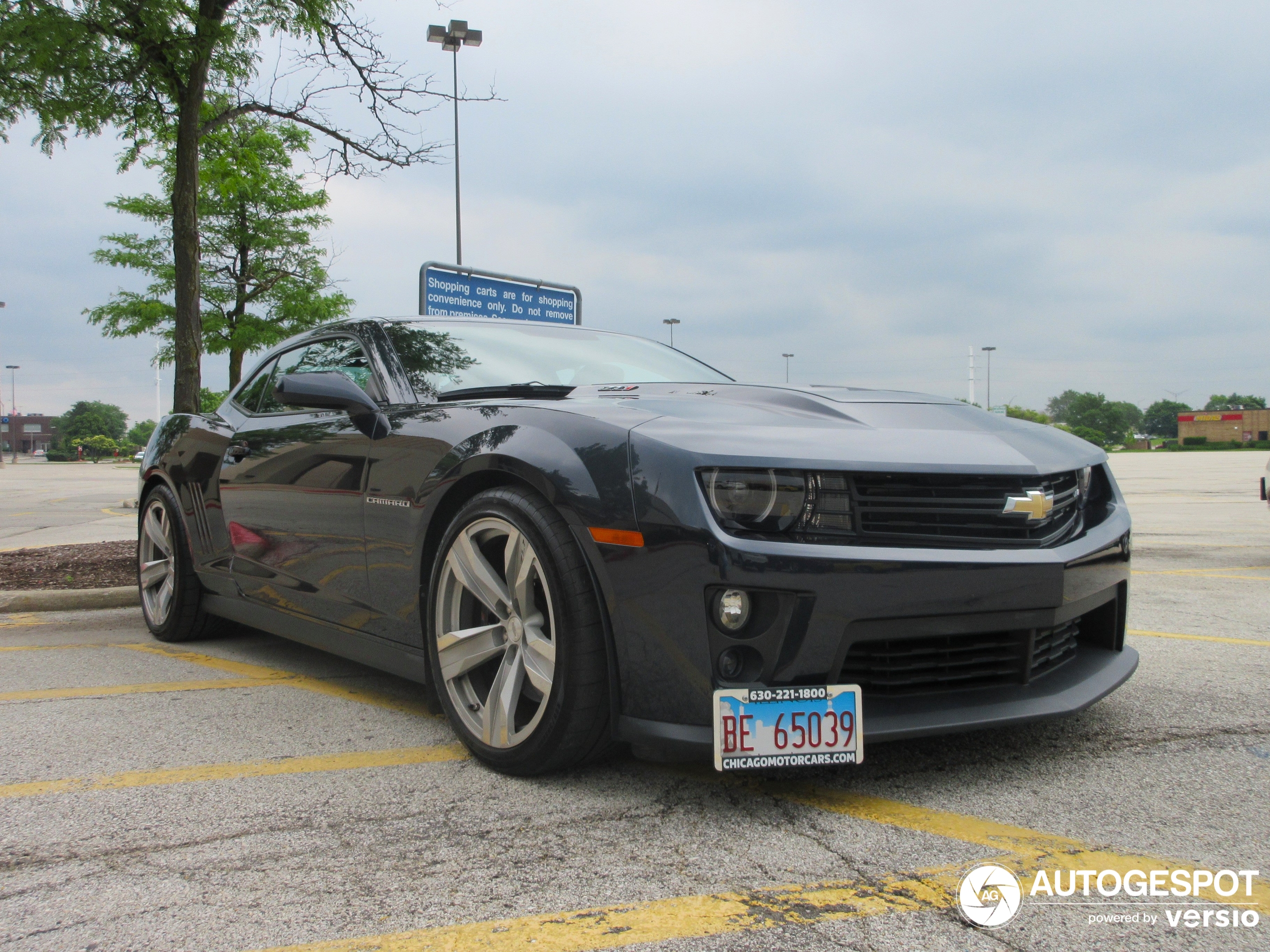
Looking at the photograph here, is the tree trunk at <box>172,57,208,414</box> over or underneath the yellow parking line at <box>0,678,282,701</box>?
over

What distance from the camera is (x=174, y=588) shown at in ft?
15.6

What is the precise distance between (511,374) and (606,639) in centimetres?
131

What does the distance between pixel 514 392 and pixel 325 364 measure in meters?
1.26

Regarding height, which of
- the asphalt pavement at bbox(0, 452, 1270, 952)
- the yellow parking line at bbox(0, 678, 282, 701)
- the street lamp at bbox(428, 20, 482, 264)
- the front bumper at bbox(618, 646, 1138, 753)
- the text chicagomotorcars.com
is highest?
the street lamp at bbox(428, 20, 482, 264)

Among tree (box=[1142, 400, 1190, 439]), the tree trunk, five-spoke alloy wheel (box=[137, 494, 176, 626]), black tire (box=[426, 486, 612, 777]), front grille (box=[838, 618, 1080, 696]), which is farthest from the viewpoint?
tree (box=[1142, 400, 1190, 439])

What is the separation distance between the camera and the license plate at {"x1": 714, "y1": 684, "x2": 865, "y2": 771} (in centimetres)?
223

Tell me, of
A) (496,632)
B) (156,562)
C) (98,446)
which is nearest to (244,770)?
(496,632)

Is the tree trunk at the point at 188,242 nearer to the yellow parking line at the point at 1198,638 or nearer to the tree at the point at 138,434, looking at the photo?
the yellow parking line at the point at 1198,638

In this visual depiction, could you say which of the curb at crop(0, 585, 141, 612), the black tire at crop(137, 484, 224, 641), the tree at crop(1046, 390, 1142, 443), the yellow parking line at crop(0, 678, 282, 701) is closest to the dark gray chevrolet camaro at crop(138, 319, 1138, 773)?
the yellow parking line at crop(0, 678, 282, 701)

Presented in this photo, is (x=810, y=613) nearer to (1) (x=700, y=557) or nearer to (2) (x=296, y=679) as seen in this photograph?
(1) (x=700, y=557)

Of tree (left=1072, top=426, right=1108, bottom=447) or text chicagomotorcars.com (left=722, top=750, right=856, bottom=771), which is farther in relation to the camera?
tree (left=1072, top=426, right=1108, bottom=447)

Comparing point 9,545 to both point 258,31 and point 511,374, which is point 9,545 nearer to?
point 258,31

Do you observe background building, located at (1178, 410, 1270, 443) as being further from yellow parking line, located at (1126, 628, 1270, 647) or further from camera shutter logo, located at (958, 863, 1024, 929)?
camera shutter logo, located at (958, 863, 1024, 929)

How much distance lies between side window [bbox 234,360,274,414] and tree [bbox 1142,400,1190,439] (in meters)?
158
